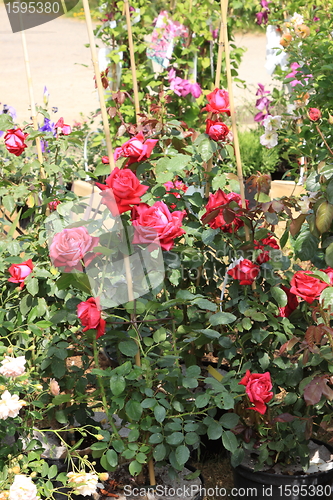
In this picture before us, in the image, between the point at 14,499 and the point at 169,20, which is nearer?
the point at 14,499

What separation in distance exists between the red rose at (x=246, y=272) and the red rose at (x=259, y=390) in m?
0.25

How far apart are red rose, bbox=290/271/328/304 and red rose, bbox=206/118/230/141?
475 mm

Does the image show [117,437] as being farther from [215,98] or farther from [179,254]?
[215,98]

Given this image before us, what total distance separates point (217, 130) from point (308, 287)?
0.52 metres

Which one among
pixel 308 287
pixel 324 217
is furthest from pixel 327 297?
pixel 324 217

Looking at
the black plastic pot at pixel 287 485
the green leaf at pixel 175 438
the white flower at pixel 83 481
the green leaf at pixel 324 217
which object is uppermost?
the green leaf at pixel 324 217

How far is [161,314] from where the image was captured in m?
1.49

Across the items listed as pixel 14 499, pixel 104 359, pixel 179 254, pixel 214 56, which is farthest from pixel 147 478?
pixel 214 56

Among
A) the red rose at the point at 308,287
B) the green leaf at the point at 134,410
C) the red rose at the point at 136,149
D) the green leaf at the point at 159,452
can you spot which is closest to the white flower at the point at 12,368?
the green leaf at the point at 134,410

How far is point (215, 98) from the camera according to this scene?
1638mm

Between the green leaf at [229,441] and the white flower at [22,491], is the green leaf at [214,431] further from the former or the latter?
the white flower at [22,491]

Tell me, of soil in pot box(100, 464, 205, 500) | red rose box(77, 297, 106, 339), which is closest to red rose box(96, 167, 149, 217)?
red rose box(77, 297, 106, 339)

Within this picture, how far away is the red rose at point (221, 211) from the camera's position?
1496mm

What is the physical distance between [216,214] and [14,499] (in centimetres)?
80
